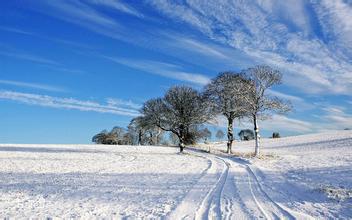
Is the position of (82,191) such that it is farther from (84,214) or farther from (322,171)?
(322,171)

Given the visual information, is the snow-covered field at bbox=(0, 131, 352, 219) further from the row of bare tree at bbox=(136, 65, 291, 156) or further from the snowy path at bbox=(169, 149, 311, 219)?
the row of bare tree at bbox=(136, 65, 291, 156)

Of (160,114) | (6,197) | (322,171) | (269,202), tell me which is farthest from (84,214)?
(160,114)

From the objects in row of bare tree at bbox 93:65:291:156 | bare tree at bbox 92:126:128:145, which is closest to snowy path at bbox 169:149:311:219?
row of bare tree at bbox 93:65:291:156

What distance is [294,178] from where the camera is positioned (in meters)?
23.3

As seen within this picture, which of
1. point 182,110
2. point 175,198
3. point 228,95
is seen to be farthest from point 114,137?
point 175,198

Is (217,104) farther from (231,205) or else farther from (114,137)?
(114,137)

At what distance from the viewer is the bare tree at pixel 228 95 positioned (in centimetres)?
4960

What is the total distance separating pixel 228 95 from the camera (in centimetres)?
5247

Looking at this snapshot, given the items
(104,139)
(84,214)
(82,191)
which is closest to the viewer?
(84,214)

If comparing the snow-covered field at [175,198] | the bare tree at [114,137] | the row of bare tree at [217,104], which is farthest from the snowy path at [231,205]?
the bare tree at [114,137]

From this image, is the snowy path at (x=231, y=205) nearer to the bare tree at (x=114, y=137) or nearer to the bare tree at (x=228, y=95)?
the bare tree at (x=228, y=95)

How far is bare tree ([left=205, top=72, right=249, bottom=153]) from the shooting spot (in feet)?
163

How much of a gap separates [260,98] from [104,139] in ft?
260

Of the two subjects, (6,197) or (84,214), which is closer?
(84,214)
